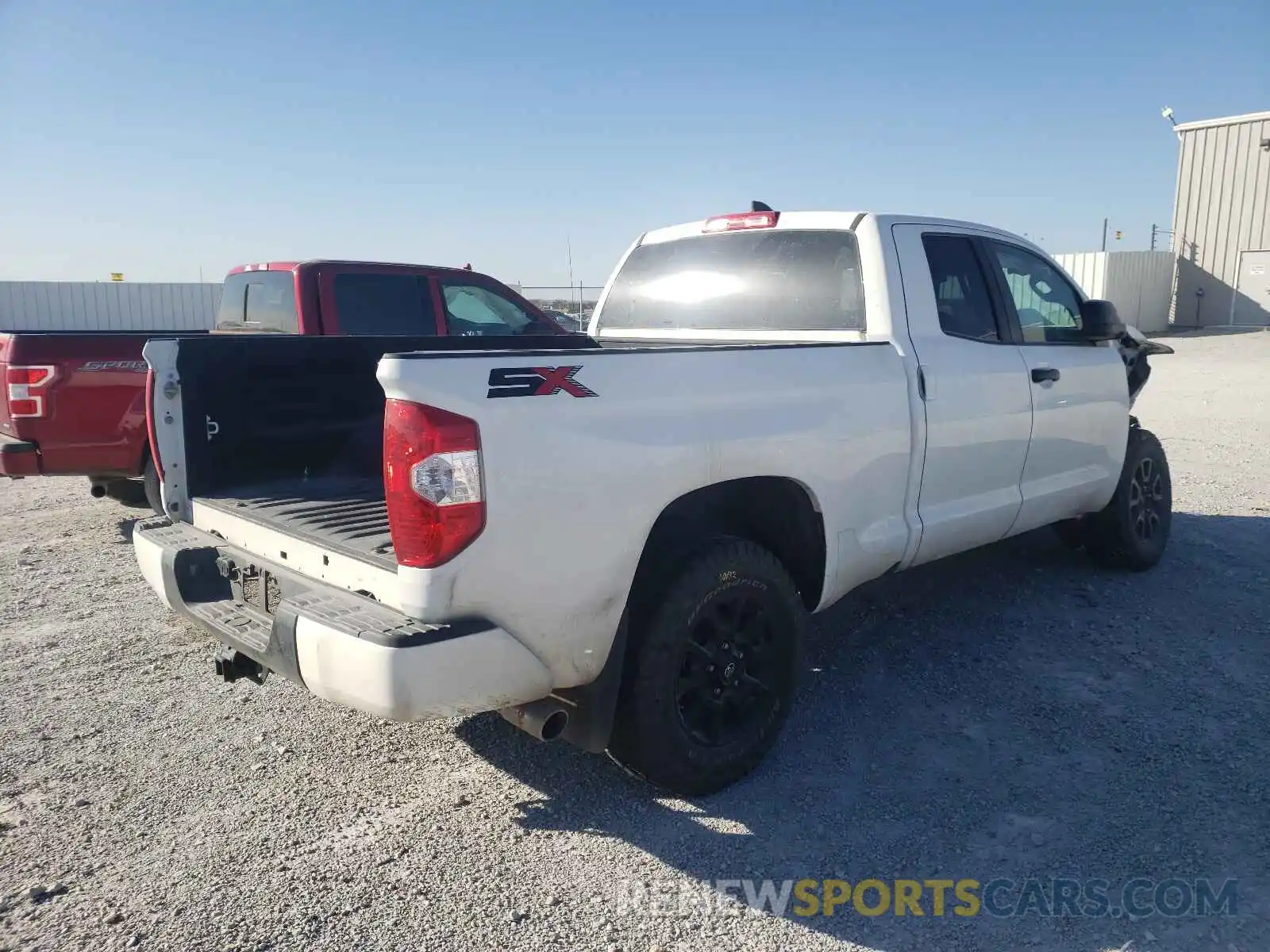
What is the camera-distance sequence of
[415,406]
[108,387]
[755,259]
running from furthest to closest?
[108,387], [755,259], [415,406]

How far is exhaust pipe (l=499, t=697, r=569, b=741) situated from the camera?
290 cm

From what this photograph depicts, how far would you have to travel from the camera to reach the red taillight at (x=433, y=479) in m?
2.54

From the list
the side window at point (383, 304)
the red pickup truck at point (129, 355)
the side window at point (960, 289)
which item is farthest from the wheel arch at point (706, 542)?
the side window at point (383, 304)

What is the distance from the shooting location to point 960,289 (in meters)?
4.54

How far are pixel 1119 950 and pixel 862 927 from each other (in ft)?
2.17

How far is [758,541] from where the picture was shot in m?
3.78

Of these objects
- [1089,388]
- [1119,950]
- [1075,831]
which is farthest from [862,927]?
[1089,388]

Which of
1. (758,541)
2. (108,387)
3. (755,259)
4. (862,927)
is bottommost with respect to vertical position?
(862,927)

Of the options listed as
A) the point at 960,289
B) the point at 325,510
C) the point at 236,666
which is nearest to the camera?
the point at 236,666

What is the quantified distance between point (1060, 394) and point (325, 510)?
3.58 m

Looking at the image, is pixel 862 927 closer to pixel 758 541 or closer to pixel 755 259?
pixel 758 541

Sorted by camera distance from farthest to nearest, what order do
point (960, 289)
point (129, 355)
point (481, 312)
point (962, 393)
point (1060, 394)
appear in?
point (481, 312)
point (129, 355)
point (1060, 394)
point (960, 289)
point (962, 393)

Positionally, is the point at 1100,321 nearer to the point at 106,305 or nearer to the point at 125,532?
the point at 125,532

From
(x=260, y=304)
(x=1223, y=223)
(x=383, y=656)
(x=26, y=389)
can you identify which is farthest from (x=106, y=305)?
(x=1223, y=223)
